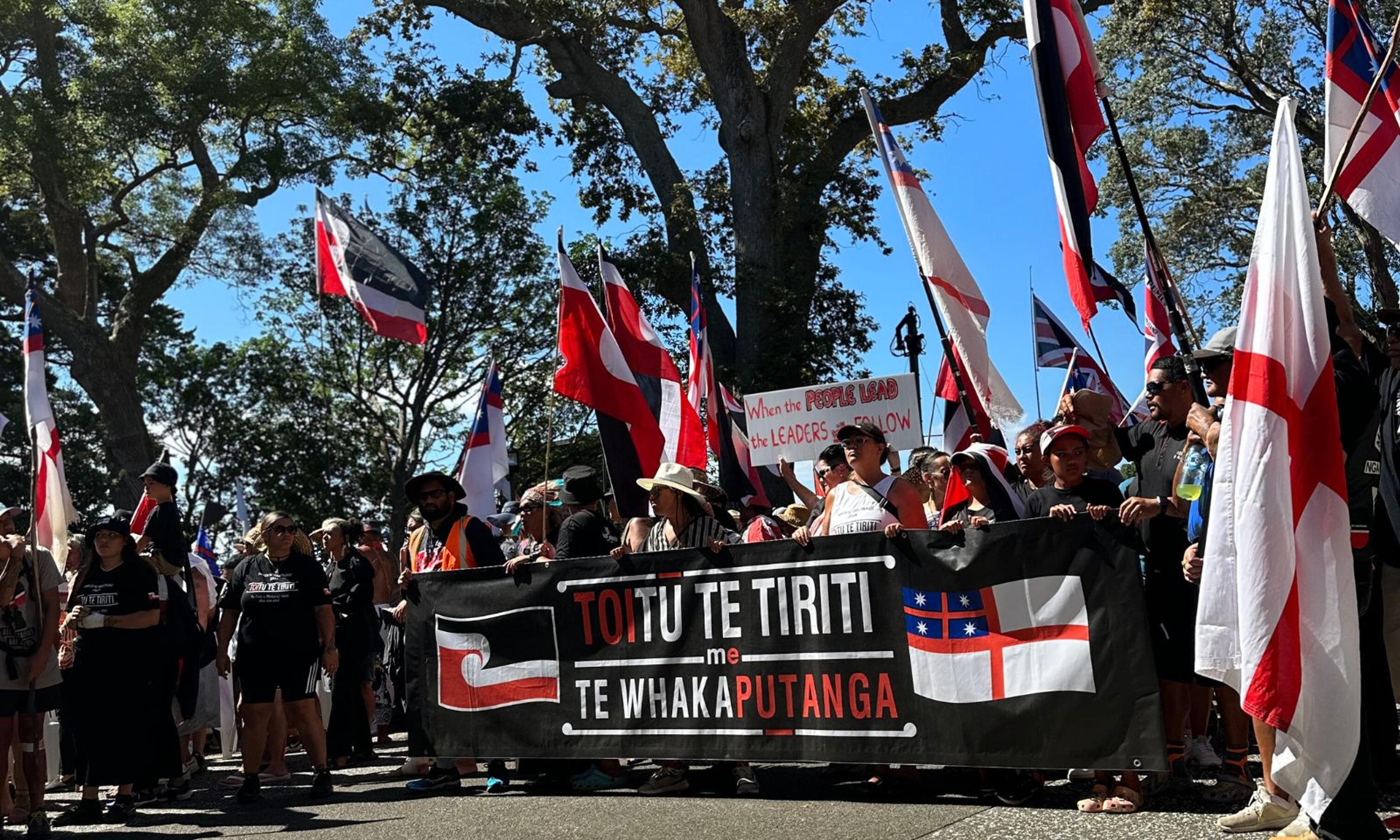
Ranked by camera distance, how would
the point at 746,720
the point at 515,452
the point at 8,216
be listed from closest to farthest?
the point at 746,720 < the point at 515,452 < the point at 8,216

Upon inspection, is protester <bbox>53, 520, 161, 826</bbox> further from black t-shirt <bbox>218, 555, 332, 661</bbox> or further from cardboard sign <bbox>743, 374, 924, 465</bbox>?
cardboard sign <bbox>743, 374, 924, 465</bbox>

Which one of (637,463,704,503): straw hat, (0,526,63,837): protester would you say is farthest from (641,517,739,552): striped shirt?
(0,526,63,837): protester

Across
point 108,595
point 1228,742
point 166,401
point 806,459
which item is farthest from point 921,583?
point 166,401

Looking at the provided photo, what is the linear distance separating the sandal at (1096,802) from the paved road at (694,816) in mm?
67

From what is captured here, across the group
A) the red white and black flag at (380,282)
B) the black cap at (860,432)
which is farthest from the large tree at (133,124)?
the black cap at (860,432)

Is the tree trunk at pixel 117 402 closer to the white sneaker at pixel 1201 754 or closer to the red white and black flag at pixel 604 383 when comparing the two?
the red white and black flag at pixel 604 383

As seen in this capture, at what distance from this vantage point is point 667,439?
A: 32.2 feet

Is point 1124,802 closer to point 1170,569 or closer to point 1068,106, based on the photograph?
point 1170,569

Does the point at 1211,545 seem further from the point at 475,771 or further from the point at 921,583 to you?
the point at 475,771

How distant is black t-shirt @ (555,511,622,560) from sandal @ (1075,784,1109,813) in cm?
322

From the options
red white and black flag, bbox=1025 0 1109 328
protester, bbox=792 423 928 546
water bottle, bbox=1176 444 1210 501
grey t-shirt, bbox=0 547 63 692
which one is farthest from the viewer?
grey t-shirt, bbox=0 547 63 692

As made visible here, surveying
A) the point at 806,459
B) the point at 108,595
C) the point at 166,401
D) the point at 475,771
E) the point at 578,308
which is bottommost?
the point at 475,771

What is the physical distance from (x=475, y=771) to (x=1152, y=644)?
4.72 metres

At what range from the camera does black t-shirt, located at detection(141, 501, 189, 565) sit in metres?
8.73
